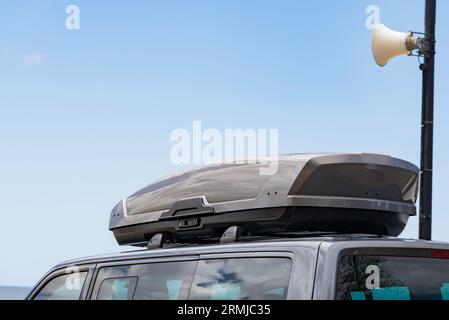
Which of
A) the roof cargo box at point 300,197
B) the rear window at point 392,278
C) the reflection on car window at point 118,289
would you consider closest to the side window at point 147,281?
the reflection on car window at point 118,289

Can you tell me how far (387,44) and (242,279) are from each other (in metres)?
6.51

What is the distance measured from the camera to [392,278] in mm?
3930

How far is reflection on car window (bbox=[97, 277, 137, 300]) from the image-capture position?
512cm

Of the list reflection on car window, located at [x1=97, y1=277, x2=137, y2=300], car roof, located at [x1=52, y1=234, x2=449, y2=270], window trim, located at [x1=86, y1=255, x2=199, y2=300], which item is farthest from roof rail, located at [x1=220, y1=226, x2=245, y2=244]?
reflection on car window, located at [x1=97, y1=277, x2=137, y2=300]

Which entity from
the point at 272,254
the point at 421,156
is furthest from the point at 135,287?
the point at 421,156

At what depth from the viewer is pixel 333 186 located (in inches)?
185

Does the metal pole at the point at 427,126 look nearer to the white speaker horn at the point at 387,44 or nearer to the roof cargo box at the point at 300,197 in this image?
the white speaker horn at the point at 387,44

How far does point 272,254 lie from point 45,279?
2.57 meters

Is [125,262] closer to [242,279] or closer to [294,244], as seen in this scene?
[242,279]

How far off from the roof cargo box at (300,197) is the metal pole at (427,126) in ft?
12.6

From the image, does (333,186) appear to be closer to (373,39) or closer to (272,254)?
(272,254)

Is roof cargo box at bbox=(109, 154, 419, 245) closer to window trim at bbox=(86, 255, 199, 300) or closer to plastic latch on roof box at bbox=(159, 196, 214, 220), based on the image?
plastic latch on roof box at bbox=(159, 196, 214, 220)

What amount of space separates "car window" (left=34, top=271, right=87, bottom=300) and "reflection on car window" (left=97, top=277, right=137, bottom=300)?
0.83 feet

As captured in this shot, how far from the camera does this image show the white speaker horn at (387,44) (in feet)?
32.7
